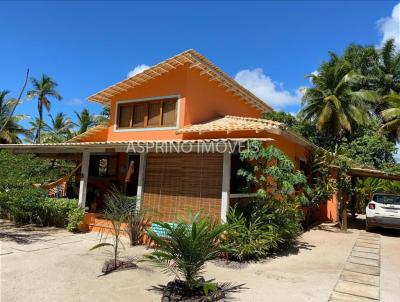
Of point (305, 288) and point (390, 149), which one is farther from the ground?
point (390, 149)

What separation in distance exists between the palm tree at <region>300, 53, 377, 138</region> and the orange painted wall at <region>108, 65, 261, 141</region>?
1567cm

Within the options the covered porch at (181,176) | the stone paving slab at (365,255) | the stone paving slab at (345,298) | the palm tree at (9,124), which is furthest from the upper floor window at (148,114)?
the palm tree at (9,124)

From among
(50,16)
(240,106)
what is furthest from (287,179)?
(50,16)

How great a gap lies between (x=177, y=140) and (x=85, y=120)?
27141 millimetres

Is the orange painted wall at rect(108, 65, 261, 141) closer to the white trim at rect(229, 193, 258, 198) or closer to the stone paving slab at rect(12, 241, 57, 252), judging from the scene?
the white trim at rect(229, 193, 258, 198)

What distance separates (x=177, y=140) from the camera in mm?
12148

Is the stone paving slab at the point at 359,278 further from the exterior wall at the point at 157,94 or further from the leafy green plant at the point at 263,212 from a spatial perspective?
the exterior wall at the point at 157,94

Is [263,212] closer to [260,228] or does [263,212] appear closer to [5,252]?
[260,228]

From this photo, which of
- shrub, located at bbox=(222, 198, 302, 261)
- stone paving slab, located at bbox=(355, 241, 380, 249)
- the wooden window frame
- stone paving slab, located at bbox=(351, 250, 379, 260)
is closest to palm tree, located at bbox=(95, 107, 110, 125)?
the wooden window frame

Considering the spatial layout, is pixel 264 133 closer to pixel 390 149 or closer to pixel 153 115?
pixel 153 115

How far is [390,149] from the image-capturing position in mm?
24250

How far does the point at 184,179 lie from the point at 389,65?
29.0 m

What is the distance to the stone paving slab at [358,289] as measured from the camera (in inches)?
249

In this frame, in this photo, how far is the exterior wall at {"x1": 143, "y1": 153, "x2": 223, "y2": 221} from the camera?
9992 mm
